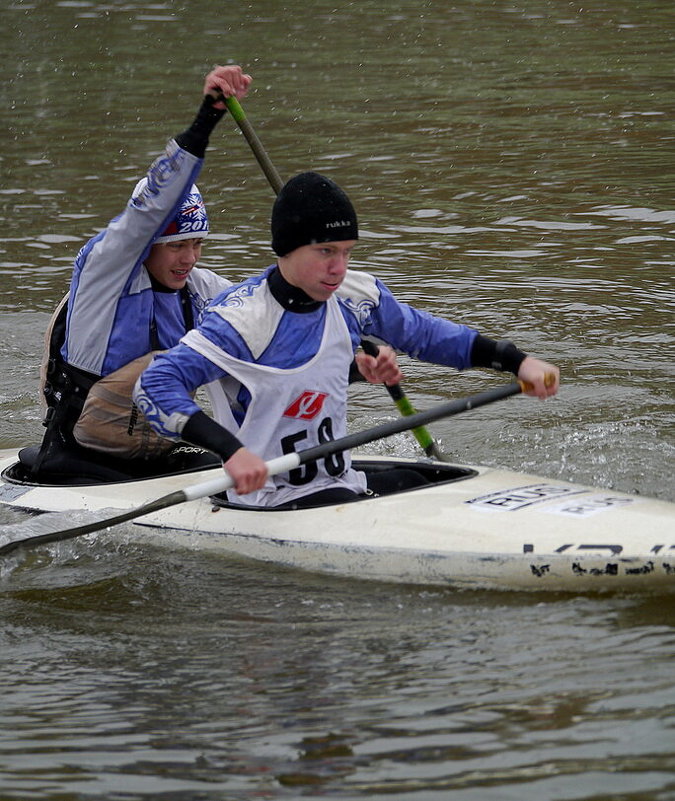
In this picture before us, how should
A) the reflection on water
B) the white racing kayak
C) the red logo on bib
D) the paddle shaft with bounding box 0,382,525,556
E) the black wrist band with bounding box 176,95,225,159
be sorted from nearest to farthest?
the reflection on water → the white racing kayak → the paddle shaft with bounding box 0,382,525,556 → the red logo on bib → the black wrist band with bounding box 176,95,225,159

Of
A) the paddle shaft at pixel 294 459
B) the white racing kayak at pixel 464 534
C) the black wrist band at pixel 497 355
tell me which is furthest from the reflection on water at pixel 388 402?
the black wrist band at pixel 497 355

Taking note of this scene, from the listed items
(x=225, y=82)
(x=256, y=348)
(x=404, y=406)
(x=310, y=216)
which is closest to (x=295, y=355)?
(x=256, y=348)

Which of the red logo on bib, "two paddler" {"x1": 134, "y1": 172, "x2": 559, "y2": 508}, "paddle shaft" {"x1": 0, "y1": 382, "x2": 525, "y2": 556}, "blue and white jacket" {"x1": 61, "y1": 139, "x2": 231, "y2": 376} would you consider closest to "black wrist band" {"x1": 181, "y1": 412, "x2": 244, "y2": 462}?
"two paddler" {"x1": 134, "y1": 172, "x2": 559, "y2": 508}

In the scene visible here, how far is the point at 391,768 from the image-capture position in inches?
144

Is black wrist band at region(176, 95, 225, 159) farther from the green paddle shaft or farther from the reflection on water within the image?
the reflection on water

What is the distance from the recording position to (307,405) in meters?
5.15

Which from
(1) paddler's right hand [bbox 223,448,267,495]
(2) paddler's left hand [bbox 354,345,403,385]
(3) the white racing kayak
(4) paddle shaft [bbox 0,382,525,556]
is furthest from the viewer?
(2) paddler's left hand [bbox 354,345,403,385]

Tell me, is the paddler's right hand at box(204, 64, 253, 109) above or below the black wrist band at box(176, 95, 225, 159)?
above

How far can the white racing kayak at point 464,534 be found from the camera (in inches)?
190

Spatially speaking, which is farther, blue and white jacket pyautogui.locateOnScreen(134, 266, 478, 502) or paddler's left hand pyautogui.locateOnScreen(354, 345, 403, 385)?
paddler's left hand pyautogui.locateOnScreen(354, 345, 403, 385)

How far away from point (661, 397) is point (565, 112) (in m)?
8.24

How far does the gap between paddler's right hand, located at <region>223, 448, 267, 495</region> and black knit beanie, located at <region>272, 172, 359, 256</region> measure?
0.75 m

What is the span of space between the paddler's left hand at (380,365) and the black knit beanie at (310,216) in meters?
0.53

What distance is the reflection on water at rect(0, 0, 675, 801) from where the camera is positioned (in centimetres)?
381
